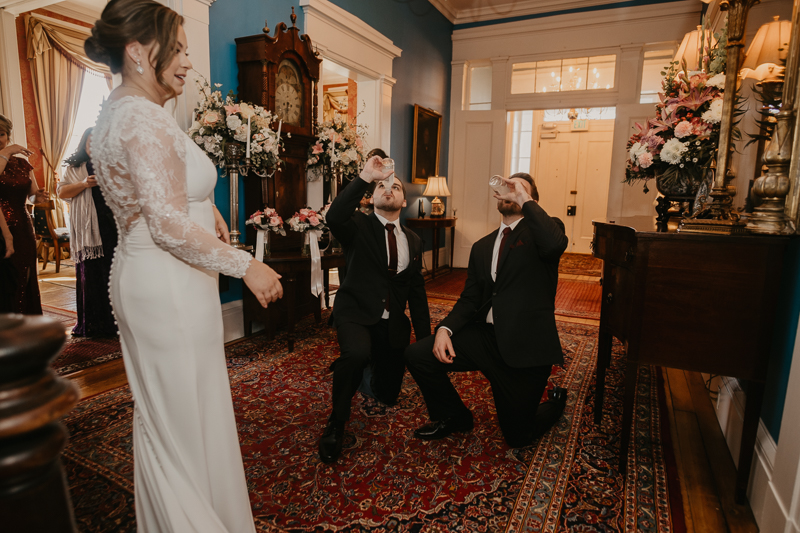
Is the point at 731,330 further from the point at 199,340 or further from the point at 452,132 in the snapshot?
the point at 452,132

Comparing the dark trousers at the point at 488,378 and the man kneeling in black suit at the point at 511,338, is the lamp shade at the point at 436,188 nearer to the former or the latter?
the man kneeling in black suit at the point at 511,338

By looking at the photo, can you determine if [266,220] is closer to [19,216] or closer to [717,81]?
[19,216]

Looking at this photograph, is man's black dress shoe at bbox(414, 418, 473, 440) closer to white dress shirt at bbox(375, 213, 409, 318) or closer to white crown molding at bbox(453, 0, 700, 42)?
white dress shirt at bbox(375, 213, 409, 318)

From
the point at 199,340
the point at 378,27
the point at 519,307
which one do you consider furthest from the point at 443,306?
the point at 199,340

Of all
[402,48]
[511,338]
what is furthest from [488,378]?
[402,48]

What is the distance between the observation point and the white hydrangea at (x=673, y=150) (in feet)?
7.57

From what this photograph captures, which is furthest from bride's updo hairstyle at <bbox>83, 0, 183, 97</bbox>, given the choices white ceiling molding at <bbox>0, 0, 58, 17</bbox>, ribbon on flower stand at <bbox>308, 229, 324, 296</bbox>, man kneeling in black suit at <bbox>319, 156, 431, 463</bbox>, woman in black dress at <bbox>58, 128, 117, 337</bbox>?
Answer: white ceiling molding at <bbox>0, 0, 58, 17</bbox>

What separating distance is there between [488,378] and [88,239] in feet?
11.0

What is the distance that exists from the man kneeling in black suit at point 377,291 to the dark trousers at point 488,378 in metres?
0.27

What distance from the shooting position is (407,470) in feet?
7.00

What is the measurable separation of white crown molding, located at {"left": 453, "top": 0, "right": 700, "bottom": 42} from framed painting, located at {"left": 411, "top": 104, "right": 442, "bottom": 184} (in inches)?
63.0

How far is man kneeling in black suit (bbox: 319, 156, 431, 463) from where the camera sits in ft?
7.68

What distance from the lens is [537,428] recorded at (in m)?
2.40

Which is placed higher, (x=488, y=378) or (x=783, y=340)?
(x=783, y=340)
